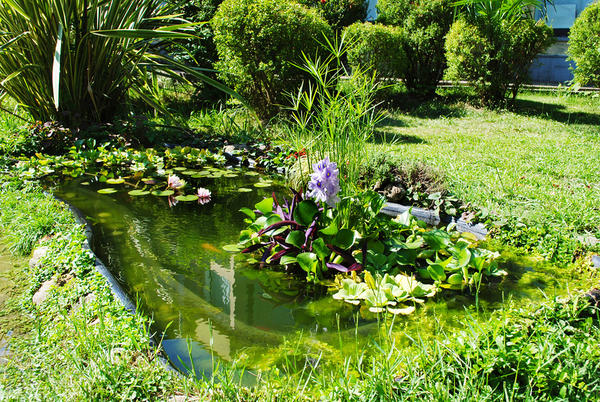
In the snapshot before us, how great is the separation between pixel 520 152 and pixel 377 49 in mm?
4013

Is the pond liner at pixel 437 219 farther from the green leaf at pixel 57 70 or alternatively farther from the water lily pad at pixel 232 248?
the green leaf at pixel 57 70

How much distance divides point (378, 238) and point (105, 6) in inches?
201

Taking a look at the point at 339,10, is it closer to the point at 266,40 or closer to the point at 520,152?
the point at 266,40

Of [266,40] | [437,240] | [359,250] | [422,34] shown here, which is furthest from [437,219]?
[422,34]

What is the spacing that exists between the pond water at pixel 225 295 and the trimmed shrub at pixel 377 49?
19.0ft

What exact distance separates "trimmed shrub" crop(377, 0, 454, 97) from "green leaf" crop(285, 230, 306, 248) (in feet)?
26.4

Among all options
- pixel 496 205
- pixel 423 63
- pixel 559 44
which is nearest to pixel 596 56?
pixel 423 63

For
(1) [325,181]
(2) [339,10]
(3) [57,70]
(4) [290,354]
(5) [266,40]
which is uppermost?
(2) [339,10]

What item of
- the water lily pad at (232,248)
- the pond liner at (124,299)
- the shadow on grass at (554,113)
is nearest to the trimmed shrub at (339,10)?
the shadow on grass at (554,113)

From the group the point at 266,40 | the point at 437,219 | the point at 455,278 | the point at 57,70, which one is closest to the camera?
the point at 455,278

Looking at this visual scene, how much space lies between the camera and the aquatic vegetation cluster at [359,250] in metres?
2.63

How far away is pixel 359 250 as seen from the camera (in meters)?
2.99

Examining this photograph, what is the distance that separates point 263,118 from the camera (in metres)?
7.85

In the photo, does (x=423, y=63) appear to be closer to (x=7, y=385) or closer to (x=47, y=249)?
(x=47, y=249)
